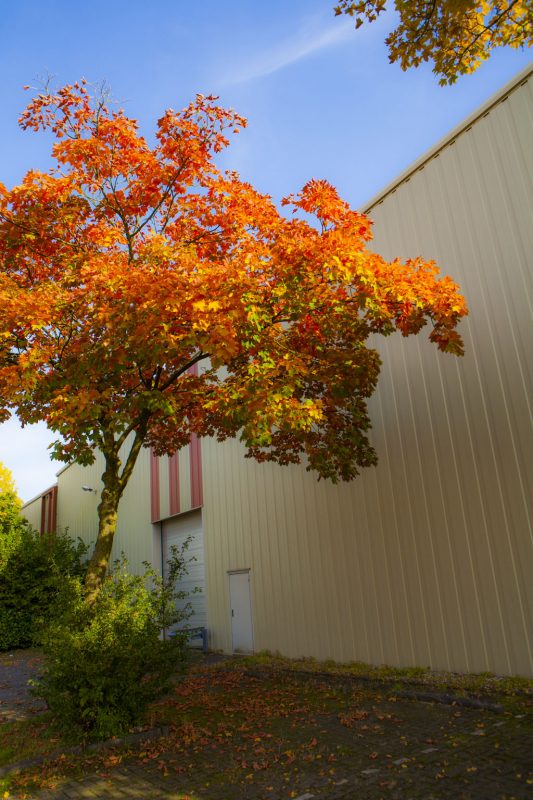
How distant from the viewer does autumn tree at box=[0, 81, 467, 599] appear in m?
6.21

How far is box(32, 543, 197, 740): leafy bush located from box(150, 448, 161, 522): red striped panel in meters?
11.5

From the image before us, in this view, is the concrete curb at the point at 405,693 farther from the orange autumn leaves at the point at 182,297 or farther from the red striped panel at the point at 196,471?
the red striped panel at the point at 196,471

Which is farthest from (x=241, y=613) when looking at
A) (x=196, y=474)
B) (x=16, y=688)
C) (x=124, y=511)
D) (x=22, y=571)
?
(x=22, y=571)

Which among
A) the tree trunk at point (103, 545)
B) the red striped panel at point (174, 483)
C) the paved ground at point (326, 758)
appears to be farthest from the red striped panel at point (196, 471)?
the paved ground at point (326, 758)

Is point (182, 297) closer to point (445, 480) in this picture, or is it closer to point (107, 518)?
point (107, 518)

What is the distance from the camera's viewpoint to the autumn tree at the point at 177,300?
6.21 meters

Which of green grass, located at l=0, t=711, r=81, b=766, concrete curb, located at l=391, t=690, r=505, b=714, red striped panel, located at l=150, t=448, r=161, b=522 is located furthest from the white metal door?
green grass, located at l=0, t=711, r=81, b=766

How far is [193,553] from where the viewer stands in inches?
642

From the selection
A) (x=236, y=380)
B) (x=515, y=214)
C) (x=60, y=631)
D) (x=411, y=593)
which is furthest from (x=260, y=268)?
(x=411, y=593)

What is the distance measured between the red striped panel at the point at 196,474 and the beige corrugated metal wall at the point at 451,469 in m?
5.38

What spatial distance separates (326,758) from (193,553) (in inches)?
448

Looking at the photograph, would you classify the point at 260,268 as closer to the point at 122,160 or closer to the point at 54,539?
the point at 122,160

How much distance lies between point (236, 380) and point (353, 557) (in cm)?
480

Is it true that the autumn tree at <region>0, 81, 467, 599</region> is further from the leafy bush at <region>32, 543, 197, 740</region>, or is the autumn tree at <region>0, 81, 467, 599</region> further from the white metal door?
the white metal door
